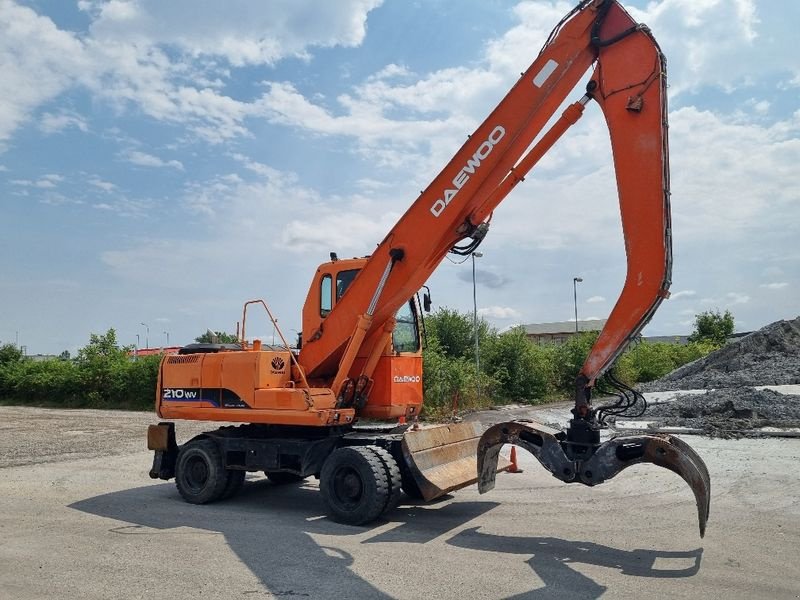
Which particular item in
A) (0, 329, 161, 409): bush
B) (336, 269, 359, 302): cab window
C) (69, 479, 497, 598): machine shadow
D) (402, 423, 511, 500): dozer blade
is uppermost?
(336, 269, 359, 302): cab window

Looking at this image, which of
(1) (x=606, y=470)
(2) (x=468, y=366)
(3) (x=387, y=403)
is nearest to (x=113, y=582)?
(3) (x=387, y=403)

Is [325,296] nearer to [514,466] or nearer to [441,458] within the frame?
[441,458]

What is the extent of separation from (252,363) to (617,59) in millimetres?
6070

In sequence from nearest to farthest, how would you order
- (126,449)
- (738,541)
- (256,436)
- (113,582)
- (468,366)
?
1. (113,582)
2. (738,541)
3. (256,436)
4. (126,449)
5. (468,366)

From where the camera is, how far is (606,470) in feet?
22.6

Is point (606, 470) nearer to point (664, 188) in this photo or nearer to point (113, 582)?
point (664, 188)

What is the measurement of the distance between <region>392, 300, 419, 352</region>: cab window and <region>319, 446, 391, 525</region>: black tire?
1873mm

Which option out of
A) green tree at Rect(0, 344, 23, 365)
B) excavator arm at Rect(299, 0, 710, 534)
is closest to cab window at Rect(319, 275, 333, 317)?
excavator arm at Rect(299, 0, 710, 534)

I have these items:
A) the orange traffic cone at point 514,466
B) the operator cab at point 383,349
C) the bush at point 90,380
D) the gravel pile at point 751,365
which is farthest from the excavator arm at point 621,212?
the bush at point 90,380

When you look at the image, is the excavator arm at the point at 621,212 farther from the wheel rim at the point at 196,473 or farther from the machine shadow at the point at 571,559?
the wheel rim at the point at 196,473

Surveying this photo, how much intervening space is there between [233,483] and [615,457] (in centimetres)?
592

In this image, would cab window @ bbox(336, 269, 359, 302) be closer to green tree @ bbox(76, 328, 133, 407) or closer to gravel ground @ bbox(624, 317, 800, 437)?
gravel ground @ bbox(624, 317, 800, 437)

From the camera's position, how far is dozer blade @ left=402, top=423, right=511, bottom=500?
849 centimetres

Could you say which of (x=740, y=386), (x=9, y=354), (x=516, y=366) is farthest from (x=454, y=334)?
(x=9, y=354)
